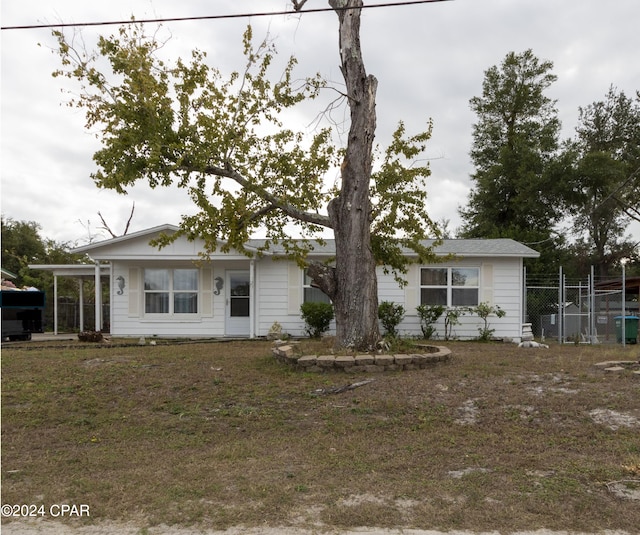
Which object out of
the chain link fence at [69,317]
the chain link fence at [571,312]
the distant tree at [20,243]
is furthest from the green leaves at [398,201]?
the distant tree at [20,243]

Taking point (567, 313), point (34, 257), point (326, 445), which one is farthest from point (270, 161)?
point (34, 257)

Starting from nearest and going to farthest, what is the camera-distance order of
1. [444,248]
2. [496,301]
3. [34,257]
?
[496,301] → [444,248] → [34,257]

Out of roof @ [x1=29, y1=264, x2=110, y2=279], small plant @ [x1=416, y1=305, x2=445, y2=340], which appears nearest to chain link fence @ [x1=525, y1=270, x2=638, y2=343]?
small plant @ [x1=416, y1=305, x2=445, y2=340]

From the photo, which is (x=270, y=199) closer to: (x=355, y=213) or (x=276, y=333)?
(x=355, y=213)

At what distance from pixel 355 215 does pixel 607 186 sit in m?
23.5

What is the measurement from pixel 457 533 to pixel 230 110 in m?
8.44

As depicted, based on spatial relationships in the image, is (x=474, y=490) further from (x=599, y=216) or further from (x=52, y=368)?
(x=599, y=216)

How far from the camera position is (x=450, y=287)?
15867mm

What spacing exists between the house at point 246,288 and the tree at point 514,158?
11.4 m

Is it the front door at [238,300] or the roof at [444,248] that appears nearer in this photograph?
the roof at [444,248]

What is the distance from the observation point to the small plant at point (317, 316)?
15.1m

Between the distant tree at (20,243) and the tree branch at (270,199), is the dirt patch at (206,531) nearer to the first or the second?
the tree branch at (270,199)

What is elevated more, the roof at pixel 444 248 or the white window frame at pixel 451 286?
the roof at pixel 444 248

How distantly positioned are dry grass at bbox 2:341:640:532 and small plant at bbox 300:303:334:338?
6114 mm
